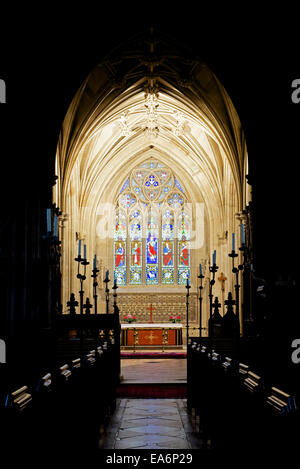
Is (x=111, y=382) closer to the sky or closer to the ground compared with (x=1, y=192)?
closer to the ground

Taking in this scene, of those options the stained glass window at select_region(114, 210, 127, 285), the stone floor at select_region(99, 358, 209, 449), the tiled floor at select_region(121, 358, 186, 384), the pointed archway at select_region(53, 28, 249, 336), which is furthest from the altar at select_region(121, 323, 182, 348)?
the stone floor at select_region(99, 358, 209, 449)

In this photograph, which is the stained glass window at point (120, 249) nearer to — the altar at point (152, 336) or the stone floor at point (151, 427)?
the altar at point (152, 336)

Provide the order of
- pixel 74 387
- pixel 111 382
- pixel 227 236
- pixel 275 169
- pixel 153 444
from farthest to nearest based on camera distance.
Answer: pixel 227 236
pixel 275 169
pixel 111 382
pixel 153 444
pixel 74 387

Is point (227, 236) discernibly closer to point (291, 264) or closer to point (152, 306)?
point (152, 306)

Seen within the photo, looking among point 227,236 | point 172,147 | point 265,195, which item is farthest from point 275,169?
point 172,147

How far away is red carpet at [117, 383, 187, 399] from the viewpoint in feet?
27.6

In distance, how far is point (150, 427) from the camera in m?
5.65

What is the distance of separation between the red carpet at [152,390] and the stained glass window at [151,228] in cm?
966

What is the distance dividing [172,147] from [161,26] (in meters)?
8.24

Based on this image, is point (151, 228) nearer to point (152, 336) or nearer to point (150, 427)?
point (152, 336)

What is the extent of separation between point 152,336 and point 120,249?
4.48 meters

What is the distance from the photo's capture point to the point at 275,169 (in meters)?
8.36

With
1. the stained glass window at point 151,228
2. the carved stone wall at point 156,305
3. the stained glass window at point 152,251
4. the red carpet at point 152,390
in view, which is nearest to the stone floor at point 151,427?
the red carpet at point 152,390

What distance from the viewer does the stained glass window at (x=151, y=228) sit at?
19.2m
